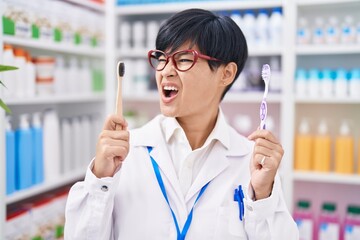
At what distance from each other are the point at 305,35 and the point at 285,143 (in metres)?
0.70

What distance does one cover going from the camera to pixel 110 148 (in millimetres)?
1177

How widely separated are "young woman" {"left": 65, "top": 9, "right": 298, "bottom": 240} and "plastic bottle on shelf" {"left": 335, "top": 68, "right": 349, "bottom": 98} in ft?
4.08

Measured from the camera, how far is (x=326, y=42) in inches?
97.2

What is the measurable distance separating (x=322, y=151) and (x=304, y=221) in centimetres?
46

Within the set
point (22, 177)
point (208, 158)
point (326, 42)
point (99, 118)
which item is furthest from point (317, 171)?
point (22, 177)

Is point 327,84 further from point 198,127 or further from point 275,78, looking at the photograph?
point 198,127

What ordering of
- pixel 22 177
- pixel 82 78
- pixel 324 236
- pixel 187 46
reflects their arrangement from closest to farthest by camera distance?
pixel 187 46 < pixel 22 177 < pixel 324 236 < pixel 82 78

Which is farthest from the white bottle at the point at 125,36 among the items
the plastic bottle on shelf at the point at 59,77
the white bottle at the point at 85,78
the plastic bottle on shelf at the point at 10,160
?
the plastic bottle on shelf at the point at 10,160

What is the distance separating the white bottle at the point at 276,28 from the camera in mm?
2535

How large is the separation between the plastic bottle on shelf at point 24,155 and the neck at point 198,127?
984mm

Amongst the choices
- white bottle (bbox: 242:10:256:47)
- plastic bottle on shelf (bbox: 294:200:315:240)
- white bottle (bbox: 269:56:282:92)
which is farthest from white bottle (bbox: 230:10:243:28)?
plastic bottle on shelf (bbox: 294:200:315:240)

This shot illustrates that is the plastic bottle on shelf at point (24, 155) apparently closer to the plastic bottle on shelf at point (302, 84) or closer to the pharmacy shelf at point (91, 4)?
the pharmacy shelf at point (91, 4)

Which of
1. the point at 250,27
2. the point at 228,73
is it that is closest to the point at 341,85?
the point at 250,27

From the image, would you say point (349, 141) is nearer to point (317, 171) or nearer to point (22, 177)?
point (317, 171)
